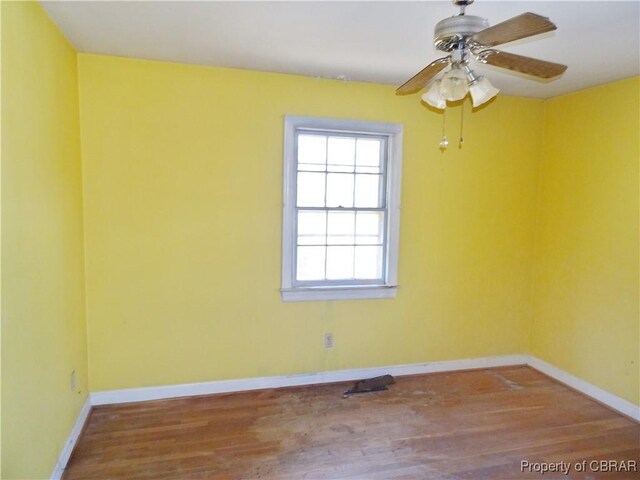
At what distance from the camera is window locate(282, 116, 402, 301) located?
3090 millimetres

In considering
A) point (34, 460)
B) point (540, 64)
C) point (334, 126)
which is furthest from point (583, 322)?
point (34, 460)

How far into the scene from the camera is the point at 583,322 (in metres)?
3.21

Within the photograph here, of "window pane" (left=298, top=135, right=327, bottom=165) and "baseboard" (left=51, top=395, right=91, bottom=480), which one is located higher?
"window pane" (left=298, top=135, right=327, bottom=165)

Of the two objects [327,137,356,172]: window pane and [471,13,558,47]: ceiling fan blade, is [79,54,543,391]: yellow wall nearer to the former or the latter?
[327,137,356,172]: window pane

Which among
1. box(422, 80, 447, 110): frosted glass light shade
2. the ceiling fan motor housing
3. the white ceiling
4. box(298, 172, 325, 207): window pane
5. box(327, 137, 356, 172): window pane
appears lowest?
box(298, 172, 325, 207): window pane

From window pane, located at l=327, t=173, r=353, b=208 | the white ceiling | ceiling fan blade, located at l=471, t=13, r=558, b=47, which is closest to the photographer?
ceiling fan blade, located at l=471, t=13, r=558, b=47

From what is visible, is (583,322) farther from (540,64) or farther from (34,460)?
(34,460)

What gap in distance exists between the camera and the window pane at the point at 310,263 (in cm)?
318

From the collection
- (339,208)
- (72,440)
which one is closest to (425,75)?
(339,208)

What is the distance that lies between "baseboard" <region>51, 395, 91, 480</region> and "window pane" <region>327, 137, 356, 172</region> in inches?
96.0

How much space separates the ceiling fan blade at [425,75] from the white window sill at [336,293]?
1.63 m

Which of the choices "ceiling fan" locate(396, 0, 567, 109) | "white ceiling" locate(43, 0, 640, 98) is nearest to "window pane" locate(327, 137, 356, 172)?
"white ceiling" locate(43, 0, 640, 98)

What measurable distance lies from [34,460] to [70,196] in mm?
1431

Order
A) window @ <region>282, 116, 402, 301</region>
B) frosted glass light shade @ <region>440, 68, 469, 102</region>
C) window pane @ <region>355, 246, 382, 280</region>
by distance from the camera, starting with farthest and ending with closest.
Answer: window pane @ <region>355, 246, 382, 280</region>, window @ <region>282, 116, 402, 301</region>, frosted glass light shade @ <region>440, 68, 469, 102</region>
